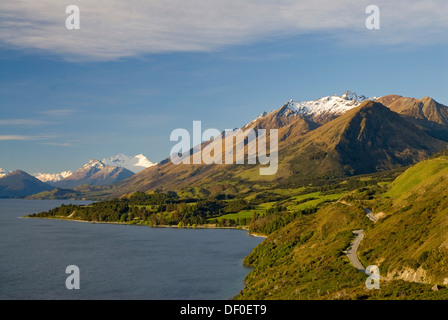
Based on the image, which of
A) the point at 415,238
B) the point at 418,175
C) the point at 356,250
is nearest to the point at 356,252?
the point at 356,250

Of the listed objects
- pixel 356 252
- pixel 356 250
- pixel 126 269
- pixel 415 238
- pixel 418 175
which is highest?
pixel 418 175

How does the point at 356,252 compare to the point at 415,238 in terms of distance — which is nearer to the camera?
the point at 415,238

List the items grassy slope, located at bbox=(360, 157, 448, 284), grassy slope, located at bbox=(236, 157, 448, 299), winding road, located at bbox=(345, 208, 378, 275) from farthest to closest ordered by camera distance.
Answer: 1. winding road, located at bbox=(345, 208, 378, 275)
2. grassy slope, located at bbox=(360, 157, 448, 284)
3. grassy slope, located at bbox=(236, 157, 448, 299)

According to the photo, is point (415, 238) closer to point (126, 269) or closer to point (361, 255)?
point (361, 255)

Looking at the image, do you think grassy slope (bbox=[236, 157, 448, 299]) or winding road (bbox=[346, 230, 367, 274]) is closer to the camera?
grassy slope (bbox=[236, 157, 448, 299])

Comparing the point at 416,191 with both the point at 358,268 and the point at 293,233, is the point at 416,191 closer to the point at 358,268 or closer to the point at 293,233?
the point at 293,233

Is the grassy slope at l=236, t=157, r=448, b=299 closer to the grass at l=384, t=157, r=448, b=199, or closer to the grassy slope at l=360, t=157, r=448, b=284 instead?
the grassy slope at l=360, t=157, r=448, b=284

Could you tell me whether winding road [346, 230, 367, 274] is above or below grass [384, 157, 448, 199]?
below

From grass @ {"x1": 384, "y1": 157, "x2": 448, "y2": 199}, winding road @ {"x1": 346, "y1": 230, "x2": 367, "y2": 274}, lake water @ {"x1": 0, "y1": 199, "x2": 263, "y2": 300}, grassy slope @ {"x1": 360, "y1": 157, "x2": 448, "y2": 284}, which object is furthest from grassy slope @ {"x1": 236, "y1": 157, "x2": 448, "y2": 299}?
grass @ {"x1": 384, "y1": 157, "x2": 448, "y2": 199}

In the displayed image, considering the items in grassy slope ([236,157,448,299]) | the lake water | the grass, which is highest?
the grass

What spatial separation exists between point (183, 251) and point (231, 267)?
39.8 m

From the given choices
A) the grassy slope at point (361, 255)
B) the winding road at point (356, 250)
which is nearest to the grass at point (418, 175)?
the grassy slope at point (361, 255)

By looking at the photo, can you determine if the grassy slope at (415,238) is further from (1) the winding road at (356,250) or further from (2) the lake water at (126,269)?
(2) the lake water at (126,269)
